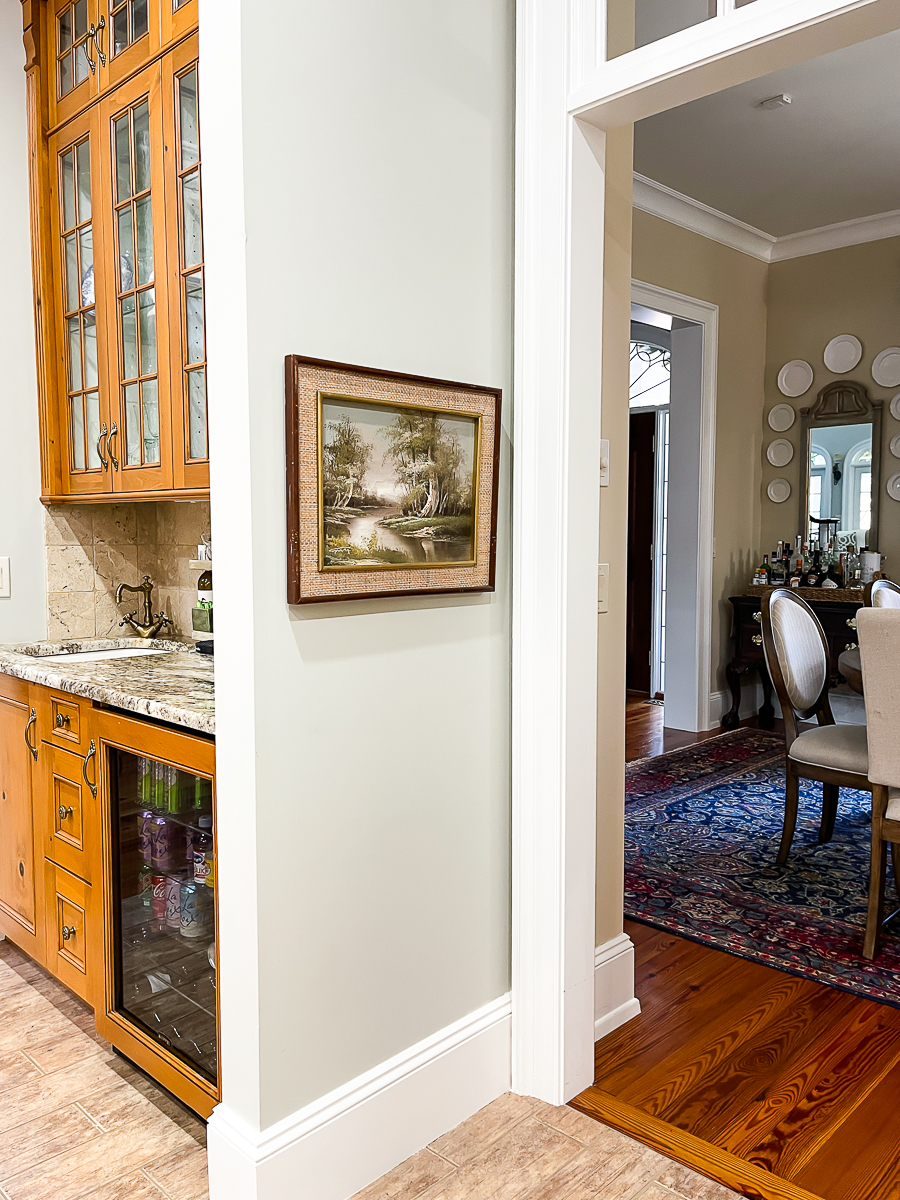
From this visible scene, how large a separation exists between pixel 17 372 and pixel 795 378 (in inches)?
179

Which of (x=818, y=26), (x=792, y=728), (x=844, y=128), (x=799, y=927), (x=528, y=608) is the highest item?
(x=844, y=128)

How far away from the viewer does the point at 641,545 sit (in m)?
7.00

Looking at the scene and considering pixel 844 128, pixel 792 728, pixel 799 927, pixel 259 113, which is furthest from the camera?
pixel 844 128

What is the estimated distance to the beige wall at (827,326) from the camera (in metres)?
5.29

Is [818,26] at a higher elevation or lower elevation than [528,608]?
higher

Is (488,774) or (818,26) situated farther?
(488,774)

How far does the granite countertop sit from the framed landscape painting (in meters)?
0.40

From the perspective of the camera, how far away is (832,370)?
5508 millimetres

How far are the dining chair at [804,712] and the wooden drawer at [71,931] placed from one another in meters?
2.28

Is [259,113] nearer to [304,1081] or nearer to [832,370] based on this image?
[304,1081]

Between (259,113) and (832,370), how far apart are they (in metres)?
4.82

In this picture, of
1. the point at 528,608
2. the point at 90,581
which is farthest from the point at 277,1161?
the point at 90,581

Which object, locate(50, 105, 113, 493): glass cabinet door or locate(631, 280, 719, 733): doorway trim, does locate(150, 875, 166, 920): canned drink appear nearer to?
locate(50, 105, 113, 493): glass cabinet door

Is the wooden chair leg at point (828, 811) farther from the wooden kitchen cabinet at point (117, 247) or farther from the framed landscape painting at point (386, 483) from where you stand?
the wooden kitchen cabinet at point (117, 247)
